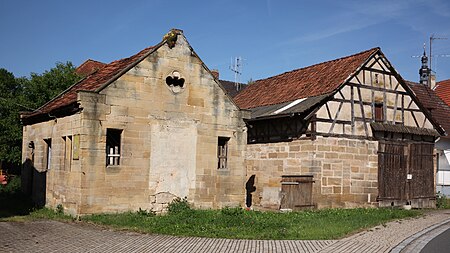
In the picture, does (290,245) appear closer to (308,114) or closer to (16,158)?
(308,114)

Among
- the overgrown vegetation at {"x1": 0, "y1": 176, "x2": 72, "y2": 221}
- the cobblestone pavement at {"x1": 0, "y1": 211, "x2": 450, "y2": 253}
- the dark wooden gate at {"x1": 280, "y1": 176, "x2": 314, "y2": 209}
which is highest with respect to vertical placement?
the dark wooden gate at {"x1": 280, "y1": 176, "x2": 314, "y2": 209}

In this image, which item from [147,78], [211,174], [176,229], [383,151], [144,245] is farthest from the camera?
[383,151]

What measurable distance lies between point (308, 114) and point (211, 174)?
16.5ft

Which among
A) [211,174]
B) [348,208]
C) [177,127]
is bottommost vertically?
[348,208]

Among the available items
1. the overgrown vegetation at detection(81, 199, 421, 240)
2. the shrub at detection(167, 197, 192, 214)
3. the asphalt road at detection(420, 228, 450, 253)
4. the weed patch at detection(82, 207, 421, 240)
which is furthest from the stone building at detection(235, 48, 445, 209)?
the asphalt road at detection(420, 228, 450, 253)

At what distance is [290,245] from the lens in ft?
37.6

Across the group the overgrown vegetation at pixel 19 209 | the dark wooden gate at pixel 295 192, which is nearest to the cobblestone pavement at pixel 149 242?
the overgrown vegetation at pixel 19 209

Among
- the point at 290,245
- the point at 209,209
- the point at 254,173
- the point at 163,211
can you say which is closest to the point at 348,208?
the point at 254,173

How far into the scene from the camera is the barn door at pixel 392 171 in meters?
22.2

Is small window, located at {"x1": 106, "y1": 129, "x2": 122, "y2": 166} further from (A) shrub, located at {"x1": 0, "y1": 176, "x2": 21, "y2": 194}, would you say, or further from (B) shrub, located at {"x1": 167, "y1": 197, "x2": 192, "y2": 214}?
(A) shrub, located at {"x1": 0, "y1": 176, "x2": 21, "y2": 194}

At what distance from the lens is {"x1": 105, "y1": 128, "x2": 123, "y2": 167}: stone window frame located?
16.4 meters

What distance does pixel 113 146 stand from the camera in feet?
54.4

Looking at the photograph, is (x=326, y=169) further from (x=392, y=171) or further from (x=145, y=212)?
(x=145, y=212)

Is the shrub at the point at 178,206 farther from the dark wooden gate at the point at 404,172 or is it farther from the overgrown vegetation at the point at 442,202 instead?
the overgrown vegetation at the point at 442,202
